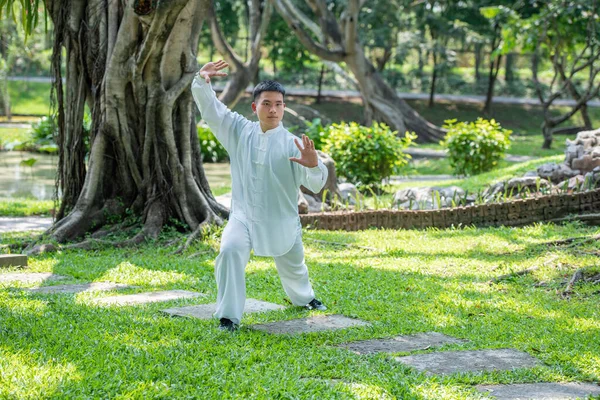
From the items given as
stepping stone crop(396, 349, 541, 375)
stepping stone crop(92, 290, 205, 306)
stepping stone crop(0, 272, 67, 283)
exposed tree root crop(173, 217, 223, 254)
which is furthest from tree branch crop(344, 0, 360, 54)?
stepping stone crop(396, 349, 541, 375)

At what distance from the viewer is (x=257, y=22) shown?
2227 cm

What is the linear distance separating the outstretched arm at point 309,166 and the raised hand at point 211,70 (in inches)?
27.4

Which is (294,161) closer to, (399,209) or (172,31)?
(172,31)

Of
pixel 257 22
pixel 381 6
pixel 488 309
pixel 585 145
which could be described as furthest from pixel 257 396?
pixel 381 6

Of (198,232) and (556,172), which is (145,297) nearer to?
(198,232)

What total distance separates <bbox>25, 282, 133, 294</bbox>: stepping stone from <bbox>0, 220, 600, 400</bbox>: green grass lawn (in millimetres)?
161

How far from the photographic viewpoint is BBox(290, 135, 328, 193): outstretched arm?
16.5 feet

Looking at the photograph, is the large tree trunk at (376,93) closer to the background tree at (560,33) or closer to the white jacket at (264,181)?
the background tree at (560,33)

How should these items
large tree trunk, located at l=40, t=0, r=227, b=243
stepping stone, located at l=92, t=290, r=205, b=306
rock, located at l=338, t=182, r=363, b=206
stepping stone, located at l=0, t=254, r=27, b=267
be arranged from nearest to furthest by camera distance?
1. stepping stone, located at l=92, t=290, r=205, b=306
2. stepping stone, located at l=0, t=254, r=27, b=267
3. large tree trunk, located at l=40, t=0, r=227, b=243
4. rock, located at l=338, t=182, r=363, b=206

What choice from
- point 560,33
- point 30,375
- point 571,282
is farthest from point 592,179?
point 560,33

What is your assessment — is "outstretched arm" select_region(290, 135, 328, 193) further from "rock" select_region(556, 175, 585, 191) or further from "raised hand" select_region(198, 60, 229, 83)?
"rock" select_region(556, 175, 585, 191)

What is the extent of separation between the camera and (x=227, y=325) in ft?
16.7

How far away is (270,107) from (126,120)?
4.08 metres

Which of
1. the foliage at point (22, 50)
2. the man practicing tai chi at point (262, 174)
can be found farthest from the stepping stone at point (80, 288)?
the foliage at point (22, 50)
